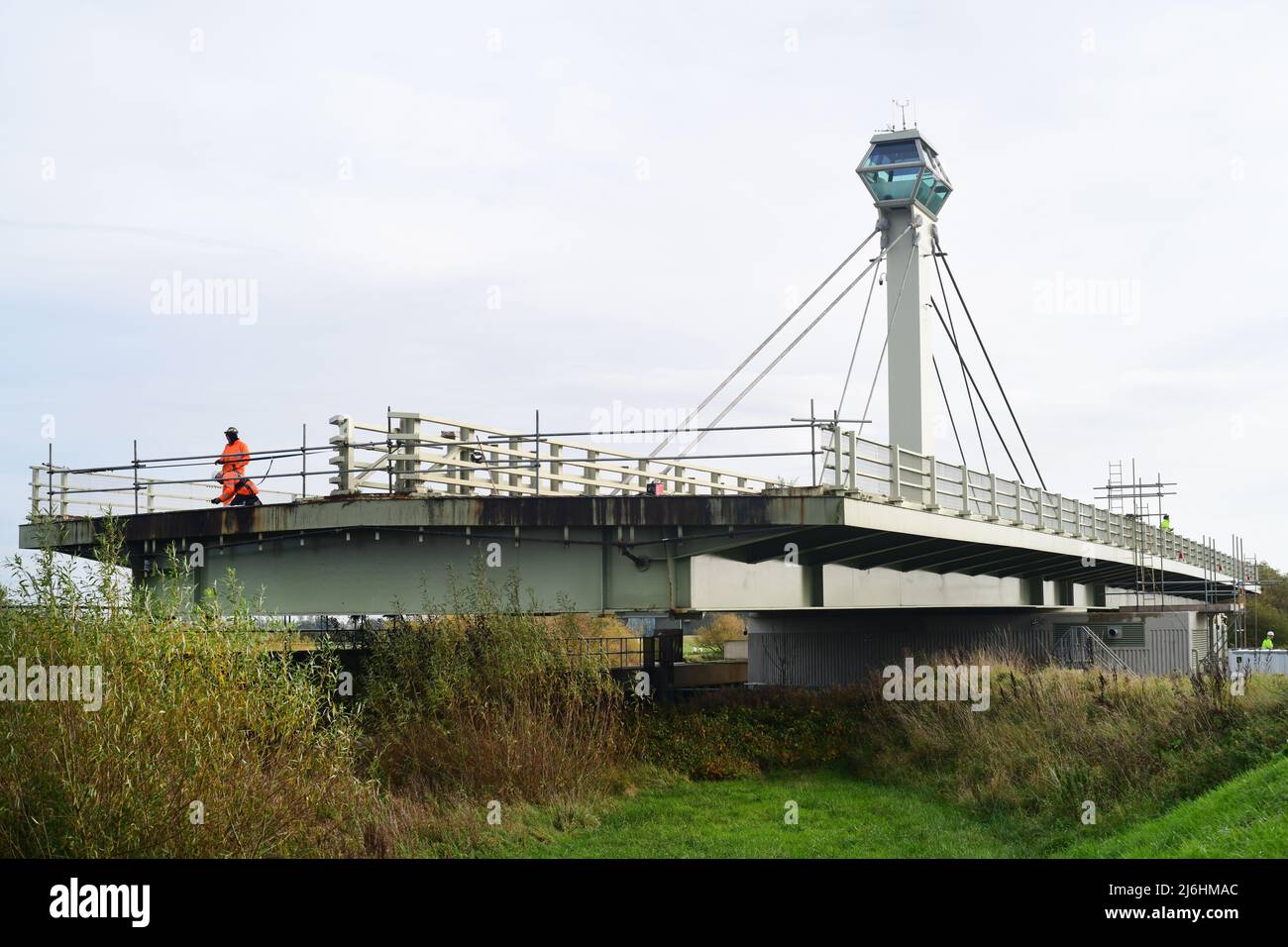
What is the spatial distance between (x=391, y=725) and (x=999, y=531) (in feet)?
44.6

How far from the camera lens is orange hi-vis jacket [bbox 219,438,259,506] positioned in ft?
68.2


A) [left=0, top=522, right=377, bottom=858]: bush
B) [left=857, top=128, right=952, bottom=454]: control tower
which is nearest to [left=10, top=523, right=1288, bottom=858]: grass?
[left=0, top=522, right=377, bottom=858]: bush

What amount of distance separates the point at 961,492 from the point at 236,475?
43.3 ft

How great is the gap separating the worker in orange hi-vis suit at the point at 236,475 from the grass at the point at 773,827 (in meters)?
8.57

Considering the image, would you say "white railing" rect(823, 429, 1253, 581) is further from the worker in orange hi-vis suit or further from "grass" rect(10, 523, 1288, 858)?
the worker in orange hi-vis suit

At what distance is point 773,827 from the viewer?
1583 cm

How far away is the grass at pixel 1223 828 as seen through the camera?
10.6 m

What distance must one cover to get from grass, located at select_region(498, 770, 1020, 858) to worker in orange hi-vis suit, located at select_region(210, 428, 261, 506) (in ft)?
28.1

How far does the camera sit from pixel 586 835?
14.9m

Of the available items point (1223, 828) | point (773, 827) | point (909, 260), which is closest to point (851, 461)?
point (773, 827)

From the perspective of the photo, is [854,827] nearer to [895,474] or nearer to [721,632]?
[895,474]

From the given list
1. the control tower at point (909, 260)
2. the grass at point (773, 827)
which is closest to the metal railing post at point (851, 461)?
the grass at point (773, 827)
